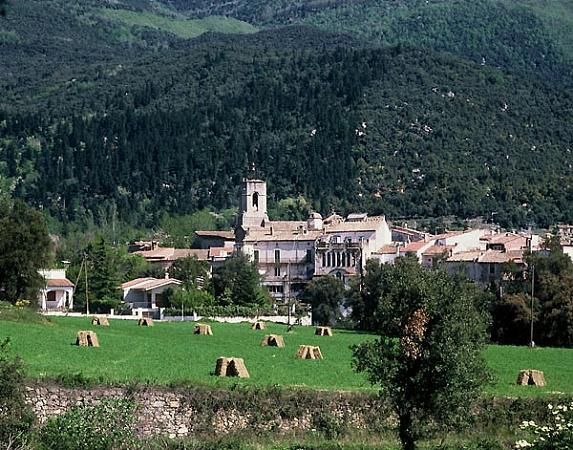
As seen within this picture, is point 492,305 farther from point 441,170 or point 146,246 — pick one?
point 441,170

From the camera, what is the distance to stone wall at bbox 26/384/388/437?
34.4m

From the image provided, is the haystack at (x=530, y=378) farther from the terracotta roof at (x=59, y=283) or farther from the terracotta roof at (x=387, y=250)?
the terracotta roof at (x=387, y=250)

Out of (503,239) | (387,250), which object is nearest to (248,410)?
(387,250)

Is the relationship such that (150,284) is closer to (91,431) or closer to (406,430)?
(406,430)

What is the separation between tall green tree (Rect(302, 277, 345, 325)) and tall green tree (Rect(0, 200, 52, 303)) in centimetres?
2766

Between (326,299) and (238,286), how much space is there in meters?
6.02

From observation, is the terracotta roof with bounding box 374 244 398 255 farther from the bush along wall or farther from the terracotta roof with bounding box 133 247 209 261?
the bush along wall

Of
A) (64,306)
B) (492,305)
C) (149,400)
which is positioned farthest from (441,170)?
(149,400)

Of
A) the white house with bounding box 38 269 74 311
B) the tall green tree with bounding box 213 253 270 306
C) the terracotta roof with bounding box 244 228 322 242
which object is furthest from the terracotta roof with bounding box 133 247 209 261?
the white house with bounding box 38 269 74 311

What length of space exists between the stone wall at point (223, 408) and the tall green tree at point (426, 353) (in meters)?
3.11

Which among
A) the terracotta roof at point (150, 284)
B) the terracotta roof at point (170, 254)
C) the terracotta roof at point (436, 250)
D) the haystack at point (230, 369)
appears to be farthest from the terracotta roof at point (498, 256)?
the haystack at point (230, 369)

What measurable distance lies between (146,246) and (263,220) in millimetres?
11420

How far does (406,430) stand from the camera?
32812 mm

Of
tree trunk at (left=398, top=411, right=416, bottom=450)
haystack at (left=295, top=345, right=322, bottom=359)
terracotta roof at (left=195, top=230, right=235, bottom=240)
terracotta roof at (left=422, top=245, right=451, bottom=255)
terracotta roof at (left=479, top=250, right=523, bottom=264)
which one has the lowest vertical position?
tree trunk at (left=398, top=411, right=416, bottom=450)
